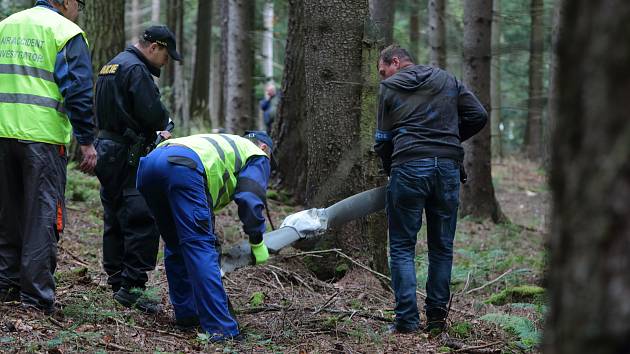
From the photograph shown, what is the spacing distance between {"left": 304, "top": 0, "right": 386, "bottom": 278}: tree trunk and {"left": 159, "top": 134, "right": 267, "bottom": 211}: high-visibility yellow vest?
160 centimetres

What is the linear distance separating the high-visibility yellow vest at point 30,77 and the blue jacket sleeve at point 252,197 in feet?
4.55

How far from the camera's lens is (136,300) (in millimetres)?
5961

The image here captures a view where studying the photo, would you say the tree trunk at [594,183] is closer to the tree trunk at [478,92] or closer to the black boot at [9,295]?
the black boot at [9,295]

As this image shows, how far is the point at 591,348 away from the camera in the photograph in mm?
1584

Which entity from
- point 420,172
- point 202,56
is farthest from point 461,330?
point 202,56

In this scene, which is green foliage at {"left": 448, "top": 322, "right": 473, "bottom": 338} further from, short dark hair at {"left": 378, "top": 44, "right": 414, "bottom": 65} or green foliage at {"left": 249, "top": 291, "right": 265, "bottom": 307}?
short dark hair at {"left": 378, "top": 44, "right": 414, "bottom": 65}

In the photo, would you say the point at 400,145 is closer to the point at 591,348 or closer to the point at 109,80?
the point at 109,80

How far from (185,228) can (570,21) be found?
12.4ft

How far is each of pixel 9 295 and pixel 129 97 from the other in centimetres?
181

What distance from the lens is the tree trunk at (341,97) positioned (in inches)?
268

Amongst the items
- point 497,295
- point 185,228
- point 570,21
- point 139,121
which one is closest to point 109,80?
point 139,121

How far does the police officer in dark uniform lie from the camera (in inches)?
240

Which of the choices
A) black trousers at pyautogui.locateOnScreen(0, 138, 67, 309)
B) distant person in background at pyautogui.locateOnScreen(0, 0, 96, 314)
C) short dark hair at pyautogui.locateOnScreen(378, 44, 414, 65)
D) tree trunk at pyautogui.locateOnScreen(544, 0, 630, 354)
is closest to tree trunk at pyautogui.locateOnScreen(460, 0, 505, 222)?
short dark hair at pyautogui.locateOnScreen(378, 44, 414, 65)

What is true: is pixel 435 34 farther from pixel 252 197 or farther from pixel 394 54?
pixel 252 197
